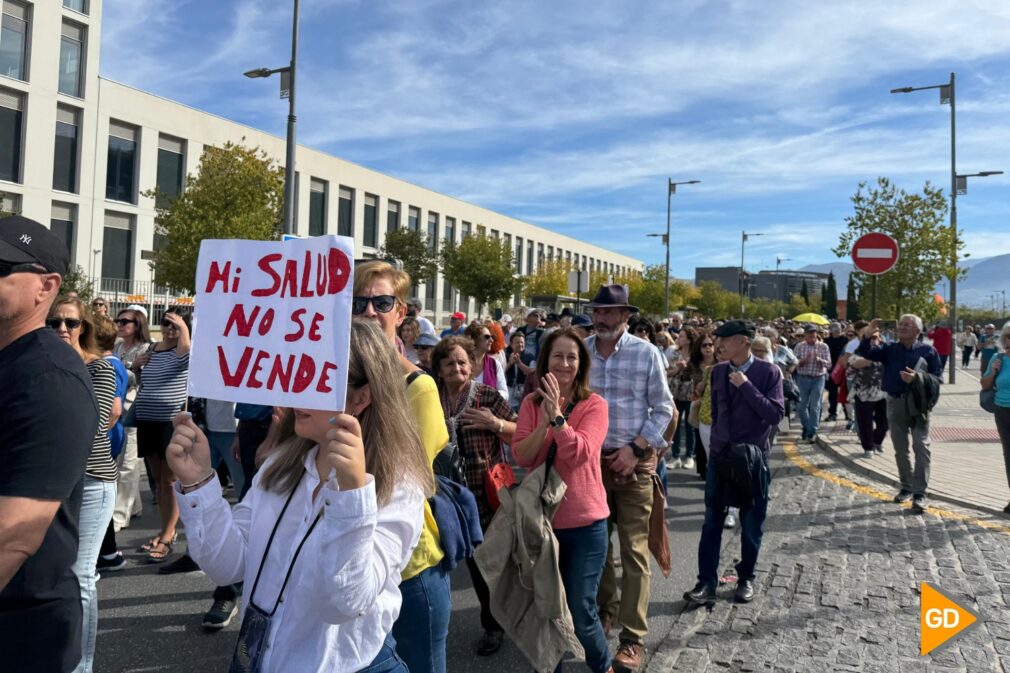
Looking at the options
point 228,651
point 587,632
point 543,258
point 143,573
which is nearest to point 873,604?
point 587,632

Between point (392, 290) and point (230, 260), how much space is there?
995 mm

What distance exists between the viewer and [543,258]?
7362cm

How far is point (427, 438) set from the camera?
258 cm

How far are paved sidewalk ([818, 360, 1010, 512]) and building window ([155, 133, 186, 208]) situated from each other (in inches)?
1364

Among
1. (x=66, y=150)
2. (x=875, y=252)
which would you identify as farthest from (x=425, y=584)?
(x=66, y=150)

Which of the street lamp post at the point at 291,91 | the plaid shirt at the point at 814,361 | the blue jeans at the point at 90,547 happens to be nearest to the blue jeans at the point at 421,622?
the blue jeans at the point at 90,547

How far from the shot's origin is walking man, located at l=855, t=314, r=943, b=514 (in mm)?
7191

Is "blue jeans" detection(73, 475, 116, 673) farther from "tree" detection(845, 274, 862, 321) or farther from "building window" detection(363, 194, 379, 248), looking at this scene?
"building window" detection(363, 194, 379, 248)

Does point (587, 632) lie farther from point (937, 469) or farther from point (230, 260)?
point (937, 469)

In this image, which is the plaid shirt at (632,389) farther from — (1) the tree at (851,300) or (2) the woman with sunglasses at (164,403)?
(1) the tree at (851,300)

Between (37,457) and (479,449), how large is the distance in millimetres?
2736

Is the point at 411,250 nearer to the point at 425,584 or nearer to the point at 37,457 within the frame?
the point at 425,584

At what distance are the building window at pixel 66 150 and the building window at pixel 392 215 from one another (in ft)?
76.7

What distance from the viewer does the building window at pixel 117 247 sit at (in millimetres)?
35312
